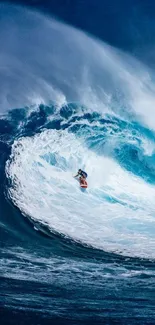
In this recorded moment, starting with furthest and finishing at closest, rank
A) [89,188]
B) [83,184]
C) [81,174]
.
A: [81,174]
[89,188]
[83,184]

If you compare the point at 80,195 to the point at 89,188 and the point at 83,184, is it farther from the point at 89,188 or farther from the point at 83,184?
the point at 89,188

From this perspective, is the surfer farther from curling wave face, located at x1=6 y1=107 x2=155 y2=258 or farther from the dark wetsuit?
curling wave face, located at x1=6 y1=107 x2=155 y2=258

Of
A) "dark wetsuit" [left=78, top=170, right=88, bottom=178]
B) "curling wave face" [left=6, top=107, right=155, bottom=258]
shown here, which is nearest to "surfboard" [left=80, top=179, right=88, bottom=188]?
"curling wave face" [left=6, top=107, right=155, bottom=258]

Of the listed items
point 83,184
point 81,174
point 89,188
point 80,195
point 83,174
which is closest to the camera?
point 80,195

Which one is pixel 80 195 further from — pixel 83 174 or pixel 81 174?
pixel 83 174

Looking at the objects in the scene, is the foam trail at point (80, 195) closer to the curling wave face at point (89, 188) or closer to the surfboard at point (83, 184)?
the curling wave face at point (89, 188)

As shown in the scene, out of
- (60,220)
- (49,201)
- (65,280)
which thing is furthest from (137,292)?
(49,201)

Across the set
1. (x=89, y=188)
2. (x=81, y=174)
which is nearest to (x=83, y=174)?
(x=81, y=174)

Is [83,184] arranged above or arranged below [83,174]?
below

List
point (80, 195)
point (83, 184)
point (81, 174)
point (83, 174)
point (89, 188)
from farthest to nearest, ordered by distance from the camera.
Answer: point (83, 174) → point (81, 174) → point (89, 188) → point (83, 184) → point (80, 195)

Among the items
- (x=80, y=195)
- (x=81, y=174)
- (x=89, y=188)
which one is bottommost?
(x=80, y=195)

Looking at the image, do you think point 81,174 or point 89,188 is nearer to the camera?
point 89,188

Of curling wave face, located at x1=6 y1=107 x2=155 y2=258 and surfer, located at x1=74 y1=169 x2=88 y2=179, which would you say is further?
surfer, located at x1=74 y1=169 x2=88 y2=179
